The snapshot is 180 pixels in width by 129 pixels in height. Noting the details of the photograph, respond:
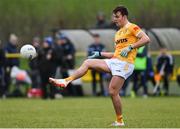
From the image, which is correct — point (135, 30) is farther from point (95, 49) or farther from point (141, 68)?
point (95, 49)

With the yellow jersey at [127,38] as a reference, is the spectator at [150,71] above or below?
below

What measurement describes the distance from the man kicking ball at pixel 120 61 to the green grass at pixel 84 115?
69 cm

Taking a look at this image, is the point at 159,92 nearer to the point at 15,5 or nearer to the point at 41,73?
the point at 41,73

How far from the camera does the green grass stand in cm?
1605

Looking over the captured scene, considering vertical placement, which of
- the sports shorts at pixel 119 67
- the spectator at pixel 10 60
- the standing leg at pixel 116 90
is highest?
the sports shorts at pixel 119 67

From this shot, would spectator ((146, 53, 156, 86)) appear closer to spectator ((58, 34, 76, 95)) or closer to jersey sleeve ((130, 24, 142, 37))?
spectator ((58, 34, 76, 95))

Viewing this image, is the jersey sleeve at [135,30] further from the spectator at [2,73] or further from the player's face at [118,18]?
the spectator at [2,73]

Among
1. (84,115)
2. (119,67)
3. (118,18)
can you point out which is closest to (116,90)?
(119,67)

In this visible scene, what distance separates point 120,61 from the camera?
51.8 feet

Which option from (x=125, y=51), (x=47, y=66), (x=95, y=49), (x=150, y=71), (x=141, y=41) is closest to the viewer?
(x=125, y=51)

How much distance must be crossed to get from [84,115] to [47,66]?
9708 mm

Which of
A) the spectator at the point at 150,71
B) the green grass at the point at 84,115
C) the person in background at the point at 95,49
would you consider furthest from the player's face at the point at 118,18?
the spectator at the point at 150,71

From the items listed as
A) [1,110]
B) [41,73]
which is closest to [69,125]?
[1,110]

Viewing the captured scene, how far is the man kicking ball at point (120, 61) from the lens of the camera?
1567 centimetres
